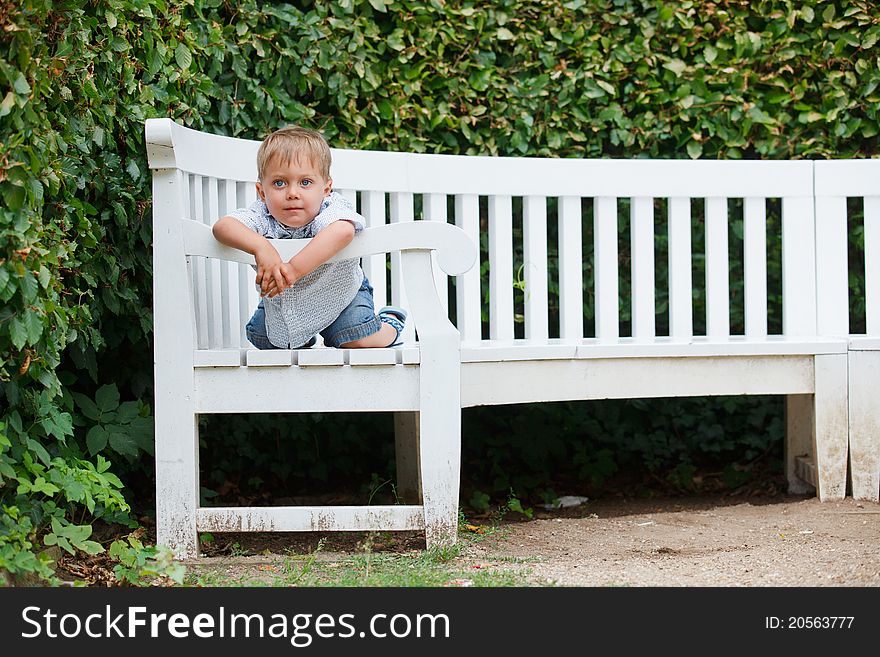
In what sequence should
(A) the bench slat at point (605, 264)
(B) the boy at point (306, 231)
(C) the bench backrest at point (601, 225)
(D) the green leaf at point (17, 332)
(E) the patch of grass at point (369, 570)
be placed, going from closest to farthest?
(D) the green leaf at point (17, 332) → (E) the patch of grass at point (369, 570) → (B) the boy at point (306, 231) → (C) the bench backrest at point (601, 225) → (A) the bench slat at point (605, 264)

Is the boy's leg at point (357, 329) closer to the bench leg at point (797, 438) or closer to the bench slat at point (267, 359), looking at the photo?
the bench slat at point (267, 359)

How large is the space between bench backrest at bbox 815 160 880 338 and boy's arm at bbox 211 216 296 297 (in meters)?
1.96

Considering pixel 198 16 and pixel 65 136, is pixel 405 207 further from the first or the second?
pixel 65 136

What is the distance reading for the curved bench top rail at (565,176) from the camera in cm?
319

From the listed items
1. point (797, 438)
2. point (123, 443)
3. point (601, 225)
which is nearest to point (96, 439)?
point (123, 443)

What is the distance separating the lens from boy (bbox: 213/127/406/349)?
247cm

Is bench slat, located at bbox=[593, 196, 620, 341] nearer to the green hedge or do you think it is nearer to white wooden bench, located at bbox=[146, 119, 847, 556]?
white wooden bench, located at bbox=[146, 119, 847, 556]

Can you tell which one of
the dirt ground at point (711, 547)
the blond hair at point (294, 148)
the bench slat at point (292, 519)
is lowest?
the dirt ground at point (711, 547)

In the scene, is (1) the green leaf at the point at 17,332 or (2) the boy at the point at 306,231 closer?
(1) the green leaf at the point at 17,332

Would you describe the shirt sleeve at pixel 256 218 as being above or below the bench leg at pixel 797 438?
above

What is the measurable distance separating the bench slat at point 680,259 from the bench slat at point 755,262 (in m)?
0.20

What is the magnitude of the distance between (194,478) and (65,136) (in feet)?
2.77

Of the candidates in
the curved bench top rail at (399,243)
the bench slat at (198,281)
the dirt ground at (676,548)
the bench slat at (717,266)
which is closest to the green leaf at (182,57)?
the bench slat at (198,281)

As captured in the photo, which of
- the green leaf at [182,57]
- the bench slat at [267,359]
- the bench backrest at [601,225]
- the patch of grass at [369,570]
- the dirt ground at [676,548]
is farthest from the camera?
the bench backrest at [601,225]
